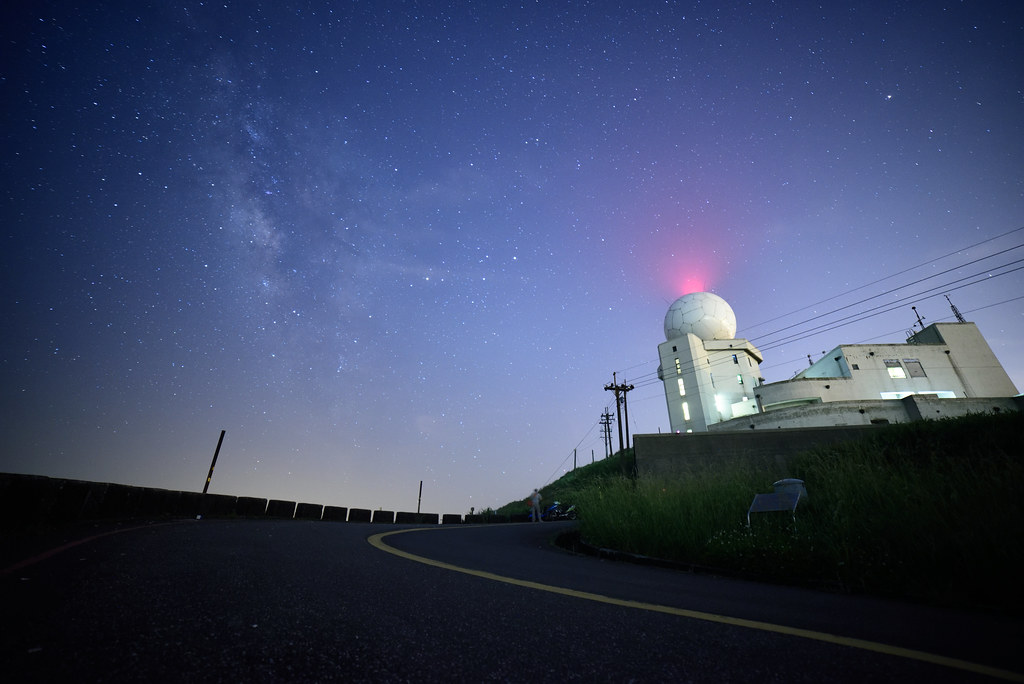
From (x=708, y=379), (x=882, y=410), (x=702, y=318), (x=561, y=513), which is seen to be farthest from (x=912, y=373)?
(x=561, y=513)

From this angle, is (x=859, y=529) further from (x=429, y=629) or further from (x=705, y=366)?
(x=705, y=366)

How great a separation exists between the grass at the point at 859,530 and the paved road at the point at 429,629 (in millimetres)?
998

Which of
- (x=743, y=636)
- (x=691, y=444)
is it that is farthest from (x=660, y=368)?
(x=743, y=636)

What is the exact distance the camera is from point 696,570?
6055 millimetres

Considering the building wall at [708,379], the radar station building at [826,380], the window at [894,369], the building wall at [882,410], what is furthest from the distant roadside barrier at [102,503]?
the window at [894,369]

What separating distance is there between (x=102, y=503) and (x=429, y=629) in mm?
8573

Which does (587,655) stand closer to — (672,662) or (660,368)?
(672,662)

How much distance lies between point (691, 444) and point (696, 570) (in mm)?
10743

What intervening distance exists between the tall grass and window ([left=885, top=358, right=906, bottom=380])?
34.1 m

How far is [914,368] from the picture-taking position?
33250 mm

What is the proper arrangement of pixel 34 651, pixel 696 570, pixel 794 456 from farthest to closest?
1. pixel 794 456
2. pixel 696 570
3. pixel 34 651

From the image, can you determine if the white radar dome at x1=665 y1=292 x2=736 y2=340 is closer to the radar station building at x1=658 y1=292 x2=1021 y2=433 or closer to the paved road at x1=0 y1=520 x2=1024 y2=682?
the radar station building at x1=658 y1=292 x2=1021 y2=433

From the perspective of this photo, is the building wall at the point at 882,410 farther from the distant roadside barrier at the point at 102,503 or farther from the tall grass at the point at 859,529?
the distant roadside barrier at the point at 102,503

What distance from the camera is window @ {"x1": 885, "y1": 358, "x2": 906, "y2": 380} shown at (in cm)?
3322
